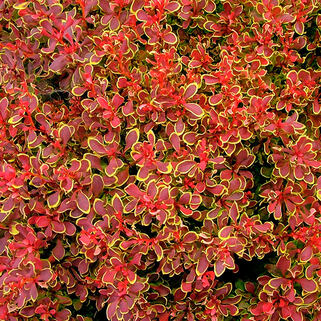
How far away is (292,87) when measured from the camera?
2139 mm

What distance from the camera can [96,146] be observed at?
201 centimetres

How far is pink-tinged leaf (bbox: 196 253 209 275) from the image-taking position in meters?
2.00

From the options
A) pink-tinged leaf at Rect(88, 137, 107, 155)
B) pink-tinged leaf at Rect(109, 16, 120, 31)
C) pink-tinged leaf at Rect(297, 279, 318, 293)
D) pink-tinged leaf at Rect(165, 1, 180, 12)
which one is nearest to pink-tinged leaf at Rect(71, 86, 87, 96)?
pink-tinged leaf at Rect(88, 137, 107, 155)

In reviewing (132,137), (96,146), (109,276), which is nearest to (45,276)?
(109,276)

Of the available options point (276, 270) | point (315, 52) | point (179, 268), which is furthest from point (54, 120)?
point (315, 52)

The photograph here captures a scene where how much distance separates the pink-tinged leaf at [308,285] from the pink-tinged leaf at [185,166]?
73cm

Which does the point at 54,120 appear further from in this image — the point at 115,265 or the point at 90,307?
the point at 90,307

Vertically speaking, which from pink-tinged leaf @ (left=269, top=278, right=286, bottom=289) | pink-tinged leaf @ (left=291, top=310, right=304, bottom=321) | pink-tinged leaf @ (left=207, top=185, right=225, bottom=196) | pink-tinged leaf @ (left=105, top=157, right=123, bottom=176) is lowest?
pink-tinged leaf @ (left=291, top=310, right=304, bottom=321)

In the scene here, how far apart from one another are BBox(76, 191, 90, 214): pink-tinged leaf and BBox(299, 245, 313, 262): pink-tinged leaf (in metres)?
0.97

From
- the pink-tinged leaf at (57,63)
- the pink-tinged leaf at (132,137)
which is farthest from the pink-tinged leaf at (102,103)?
the pink-tinged leaf at (57,63)

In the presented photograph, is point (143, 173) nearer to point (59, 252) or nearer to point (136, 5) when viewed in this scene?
point (59, 252)

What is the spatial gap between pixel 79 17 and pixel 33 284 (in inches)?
53.1

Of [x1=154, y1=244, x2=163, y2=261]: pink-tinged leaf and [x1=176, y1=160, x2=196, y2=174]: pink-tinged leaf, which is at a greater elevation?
[x1=176, y1=160, x2=196, y2=174]: pink-tinged leaf

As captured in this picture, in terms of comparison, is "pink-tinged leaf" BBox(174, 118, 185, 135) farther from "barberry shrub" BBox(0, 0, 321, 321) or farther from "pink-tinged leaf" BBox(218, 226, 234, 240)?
"pink-tinged leaf" BBox(218, 226, 234, 240)
